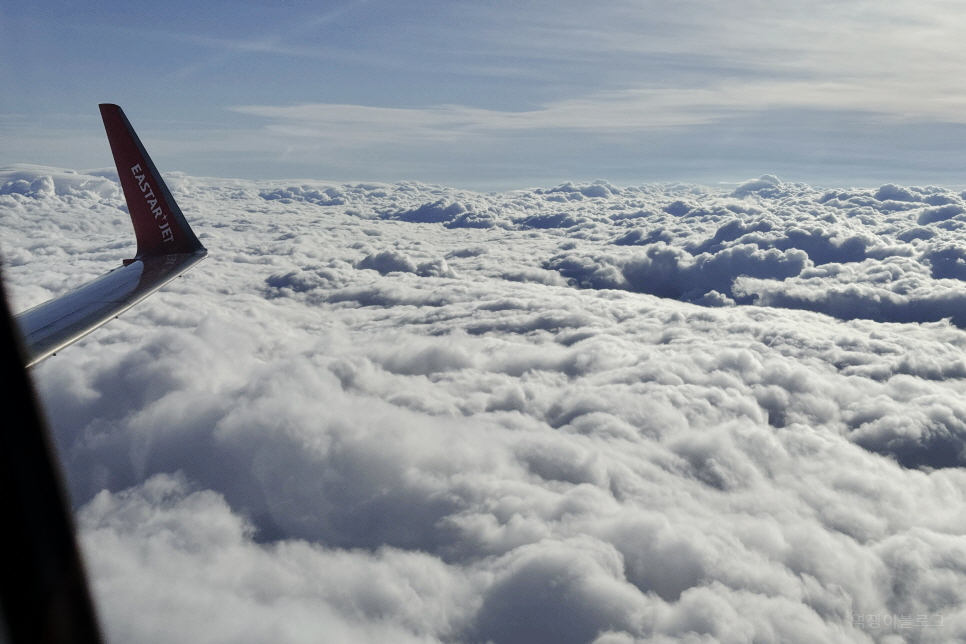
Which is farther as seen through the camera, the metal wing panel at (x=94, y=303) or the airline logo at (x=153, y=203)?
the airline logo at (x=153, y=203)

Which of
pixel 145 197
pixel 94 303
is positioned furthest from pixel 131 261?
pixel 94 303

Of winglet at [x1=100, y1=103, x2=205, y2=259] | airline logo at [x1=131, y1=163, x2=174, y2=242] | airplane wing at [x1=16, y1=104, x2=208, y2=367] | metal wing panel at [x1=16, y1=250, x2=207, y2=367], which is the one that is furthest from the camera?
airline logo at [x1=131, y1=163, x2=174, y2=242]

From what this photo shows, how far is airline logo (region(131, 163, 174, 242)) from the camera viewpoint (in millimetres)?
13789

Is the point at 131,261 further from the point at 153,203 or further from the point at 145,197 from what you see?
the point at 145,197

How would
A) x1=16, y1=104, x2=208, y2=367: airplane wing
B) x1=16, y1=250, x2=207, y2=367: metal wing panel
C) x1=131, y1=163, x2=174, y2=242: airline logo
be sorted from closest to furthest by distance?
x1=16, y1=250, x2=207, y2=367: metal wing panel → x1=16, y1=104, x2=208, y2=367: airplane wing → x1=131, y1=163, x2=174, y2=242: airline logo

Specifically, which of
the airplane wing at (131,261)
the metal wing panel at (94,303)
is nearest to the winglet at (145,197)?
the airplane wing at (131,261)

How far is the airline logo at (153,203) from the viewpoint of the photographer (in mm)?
13789

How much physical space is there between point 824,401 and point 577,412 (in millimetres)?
99393

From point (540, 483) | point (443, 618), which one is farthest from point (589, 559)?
point (443, 618)

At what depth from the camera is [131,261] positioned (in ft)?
54.4

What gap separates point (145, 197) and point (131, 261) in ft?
11.2

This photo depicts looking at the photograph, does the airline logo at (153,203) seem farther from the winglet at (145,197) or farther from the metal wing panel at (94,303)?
the metal wing panel at (94,303)

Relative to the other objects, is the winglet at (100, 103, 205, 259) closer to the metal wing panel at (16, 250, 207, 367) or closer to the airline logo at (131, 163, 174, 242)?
the airline logo at (131, 163, 174, 242)

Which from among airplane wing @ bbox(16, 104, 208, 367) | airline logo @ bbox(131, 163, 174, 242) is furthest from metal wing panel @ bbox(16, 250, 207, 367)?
airline logo @ bbox(131, 163, 174, 242)
